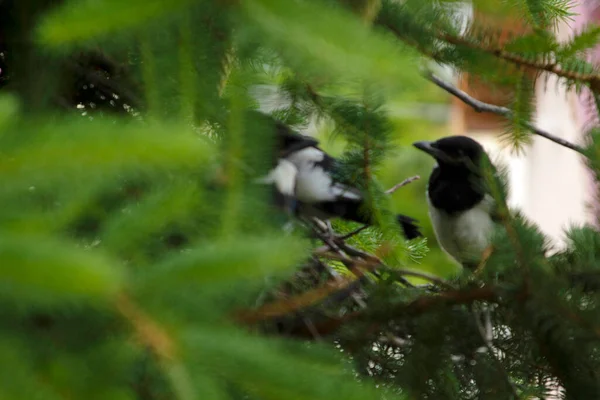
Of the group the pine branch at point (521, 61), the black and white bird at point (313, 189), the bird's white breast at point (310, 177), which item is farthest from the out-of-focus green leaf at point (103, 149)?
the bird's white breast at point (310, 177)

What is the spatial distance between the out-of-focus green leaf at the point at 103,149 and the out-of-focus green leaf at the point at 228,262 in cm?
3

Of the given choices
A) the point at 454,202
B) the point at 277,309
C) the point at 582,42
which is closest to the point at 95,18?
the point at 277,309

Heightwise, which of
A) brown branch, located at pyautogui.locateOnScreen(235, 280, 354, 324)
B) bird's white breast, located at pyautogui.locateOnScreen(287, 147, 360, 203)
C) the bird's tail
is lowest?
the bird's tail

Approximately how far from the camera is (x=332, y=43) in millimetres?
229

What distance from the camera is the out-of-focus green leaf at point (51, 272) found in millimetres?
193

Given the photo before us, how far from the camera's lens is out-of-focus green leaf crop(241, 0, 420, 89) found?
0.22 meters

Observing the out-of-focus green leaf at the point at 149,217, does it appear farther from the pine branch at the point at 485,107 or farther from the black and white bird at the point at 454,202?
the black and white bird at the point at 454,202

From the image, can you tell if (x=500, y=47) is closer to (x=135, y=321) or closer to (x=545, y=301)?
(x=545, y=301)

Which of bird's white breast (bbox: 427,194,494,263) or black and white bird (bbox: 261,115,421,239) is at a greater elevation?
black and white bird (bbox: 261,115,421,239)

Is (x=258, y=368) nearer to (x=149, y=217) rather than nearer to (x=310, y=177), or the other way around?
(x=149, y=217)

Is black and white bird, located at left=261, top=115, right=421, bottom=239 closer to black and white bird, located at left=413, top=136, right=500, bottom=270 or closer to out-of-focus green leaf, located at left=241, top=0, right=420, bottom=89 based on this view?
black and white bird, located at left=413, top=136, right=500, bottom=270

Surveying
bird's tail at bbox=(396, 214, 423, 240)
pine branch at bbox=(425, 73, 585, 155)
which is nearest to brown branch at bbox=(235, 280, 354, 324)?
pine branch at bbox=(425, 73, 585, 155)

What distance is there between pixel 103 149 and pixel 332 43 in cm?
7

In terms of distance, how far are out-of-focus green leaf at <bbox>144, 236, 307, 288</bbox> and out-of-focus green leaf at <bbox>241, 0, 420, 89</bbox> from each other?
2.1 inches
